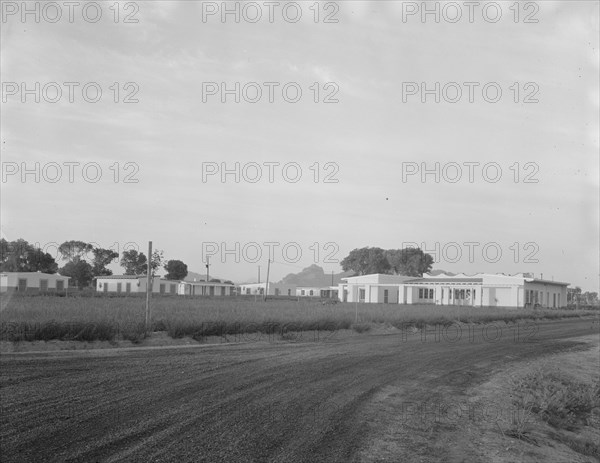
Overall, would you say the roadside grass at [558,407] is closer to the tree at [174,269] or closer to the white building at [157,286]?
the white building at [157,286]

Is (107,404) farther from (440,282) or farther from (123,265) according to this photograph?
(123,265)

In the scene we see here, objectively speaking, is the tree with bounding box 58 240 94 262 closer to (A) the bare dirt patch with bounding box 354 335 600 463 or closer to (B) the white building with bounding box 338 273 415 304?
(B) the white building with bounding box 338 273 415 304

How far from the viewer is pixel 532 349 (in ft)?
75.9

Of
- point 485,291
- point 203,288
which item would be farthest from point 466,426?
point 203,288

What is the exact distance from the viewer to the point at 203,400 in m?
9.61

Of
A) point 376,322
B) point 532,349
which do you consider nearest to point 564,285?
point 376,322

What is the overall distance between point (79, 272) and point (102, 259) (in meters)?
11.7

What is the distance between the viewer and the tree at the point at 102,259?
358 feet

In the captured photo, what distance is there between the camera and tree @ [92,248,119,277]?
358 feet

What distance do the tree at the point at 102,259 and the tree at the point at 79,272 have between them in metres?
6.53

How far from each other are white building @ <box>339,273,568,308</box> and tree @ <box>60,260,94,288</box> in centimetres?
4179

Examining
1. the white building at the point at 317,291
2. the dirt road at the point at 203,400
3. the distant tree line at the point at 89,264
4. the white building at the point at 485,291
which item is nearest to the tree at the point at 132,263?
the distant tree line at the point at 89,264
